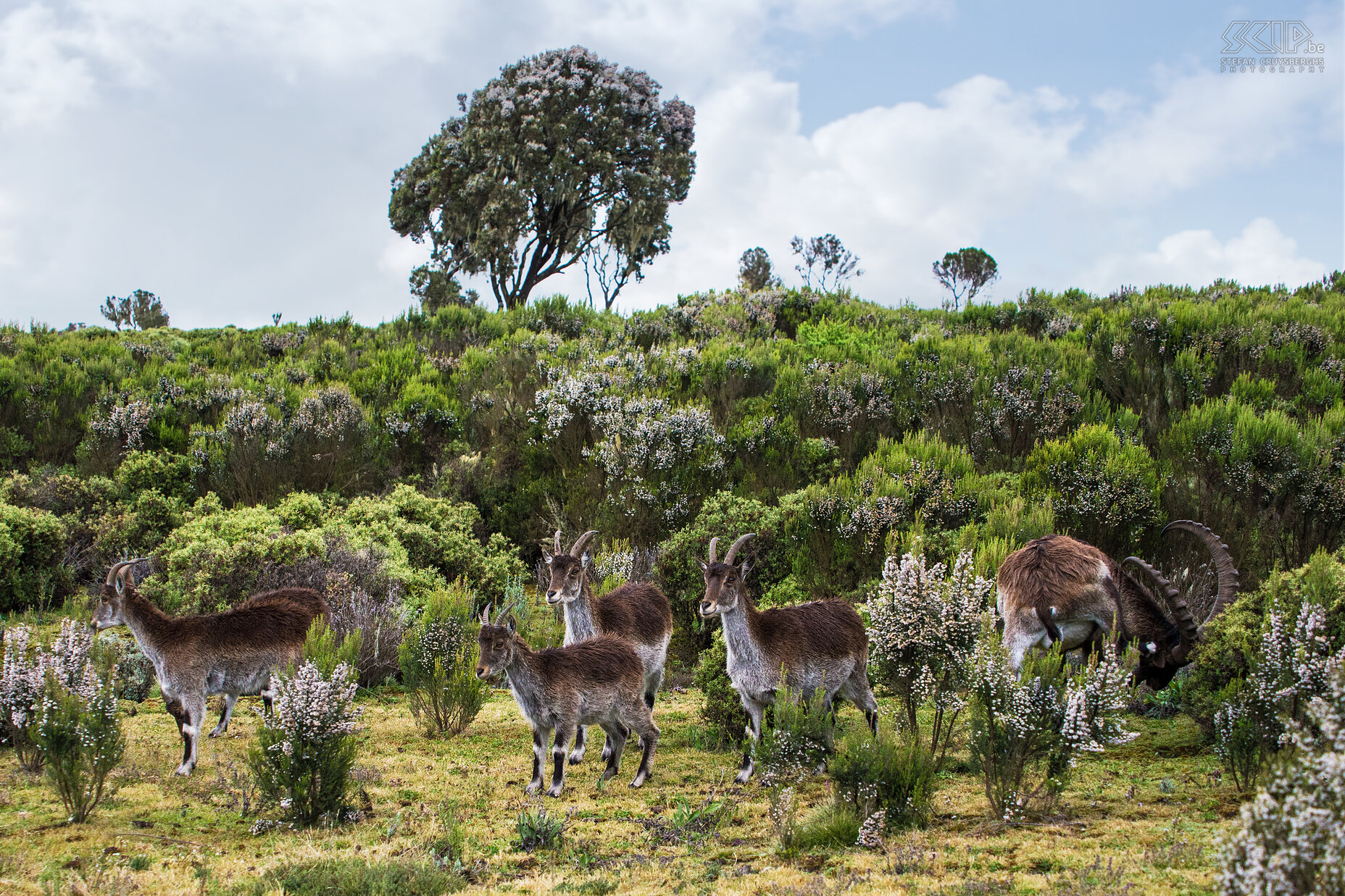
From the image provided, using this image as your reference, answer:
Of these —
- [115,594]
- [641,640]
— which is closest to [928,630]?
[641,640]

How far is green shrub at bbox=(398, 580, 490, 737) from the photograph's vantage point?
30.7 ft

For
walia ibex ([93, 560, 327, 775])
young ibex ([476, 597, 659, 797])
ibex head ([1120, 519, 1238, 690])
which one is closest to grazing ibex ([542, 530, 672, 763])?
young ibex ([476, 597, 659, 797])

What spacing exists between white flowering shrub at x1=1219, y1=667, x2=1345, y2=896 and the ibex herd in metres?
3.86

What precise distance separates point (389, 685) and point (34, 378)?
44.4ft

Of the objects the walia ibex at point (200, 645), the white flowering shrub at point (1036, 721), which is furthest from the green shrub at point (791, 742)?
the walia ibex at point (200, 645)

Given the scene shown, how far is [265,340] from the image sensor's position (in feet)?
83.2

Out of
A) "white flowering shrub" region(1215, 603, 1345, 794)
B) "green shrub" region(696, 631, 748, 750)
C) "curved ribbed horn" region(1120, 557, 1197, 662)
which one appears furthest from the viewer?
"green shrub" region(696, 631, 748, 750)

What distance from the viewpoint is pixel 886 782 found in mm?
6031

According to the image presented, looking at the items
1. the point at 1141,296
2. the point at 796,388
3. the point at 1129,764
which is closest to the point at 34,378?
the point at 796,388

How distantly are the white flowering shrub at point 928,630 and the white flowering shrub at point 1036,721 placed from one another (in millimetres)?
593

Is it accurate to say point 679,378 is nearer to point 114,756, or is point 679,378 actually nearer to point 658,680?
point 658,680

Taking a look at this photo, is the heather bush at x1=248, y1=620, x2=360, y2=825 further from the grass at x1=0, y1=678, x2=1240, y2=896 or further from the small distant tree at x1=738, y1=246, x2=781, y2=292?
the small distant tree at x1=738, y1=246, x2=781, y2=292

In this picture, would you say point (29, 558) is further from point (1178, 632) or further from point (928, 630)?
point (1178, 632)

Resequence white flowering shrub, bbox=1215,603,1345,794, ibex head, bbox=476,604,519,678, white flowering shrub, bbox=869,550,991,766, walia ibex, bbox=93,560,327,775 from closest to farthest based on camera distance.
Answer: white flowering shrub, bbox=1215,603,1345,794, white flowering shrub, bbox=869,550,991,766, ibex head, bbox=476,604,519,678, walia ibex, bbox=93,560,327,775
